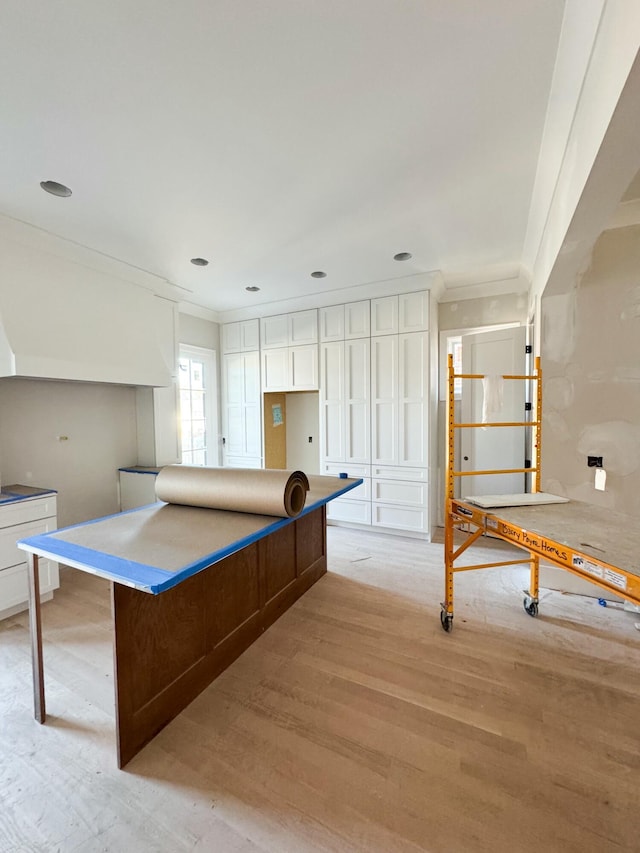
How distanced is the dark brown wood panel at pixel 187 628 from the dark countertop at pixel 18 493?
5.46ft

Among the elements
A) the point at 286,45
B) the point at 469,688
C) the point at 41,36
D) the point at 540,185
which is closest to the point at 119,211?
the point at 41,36

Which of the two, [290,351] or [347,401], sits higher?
[290,351]

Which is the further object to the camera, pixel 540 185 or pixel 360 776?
pixel 540 185

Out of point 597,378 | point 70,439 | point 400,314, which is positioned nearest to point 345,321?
point 400,314

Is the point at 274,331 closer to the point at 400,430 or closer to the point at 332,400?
the point at 332,400

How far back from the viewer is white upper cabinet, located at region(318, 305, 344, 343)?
414 cm

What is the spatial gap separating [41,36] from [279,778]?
2923mm

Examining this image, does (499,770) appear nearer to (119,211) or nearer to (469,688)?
(469,688)

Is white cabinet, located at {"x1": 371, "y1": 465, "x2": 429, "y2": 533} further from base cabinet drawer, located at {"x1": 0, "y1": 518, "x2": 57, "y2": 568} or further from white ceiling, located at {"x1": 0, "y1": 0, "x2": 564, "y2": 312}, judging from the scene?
base cabinet drawer, located at {"x1": 0, "y1": 518, "x2": 57, "y2": 568}

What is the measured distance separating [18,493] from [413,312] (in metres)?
3.86

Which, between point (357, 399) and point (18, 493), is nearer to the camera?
point (18, 493)

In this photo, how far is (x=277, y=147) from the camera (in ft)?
6.09

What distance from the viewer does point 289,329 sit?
4.45 m

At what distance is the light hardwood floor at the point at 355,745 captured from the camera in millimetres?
1168
